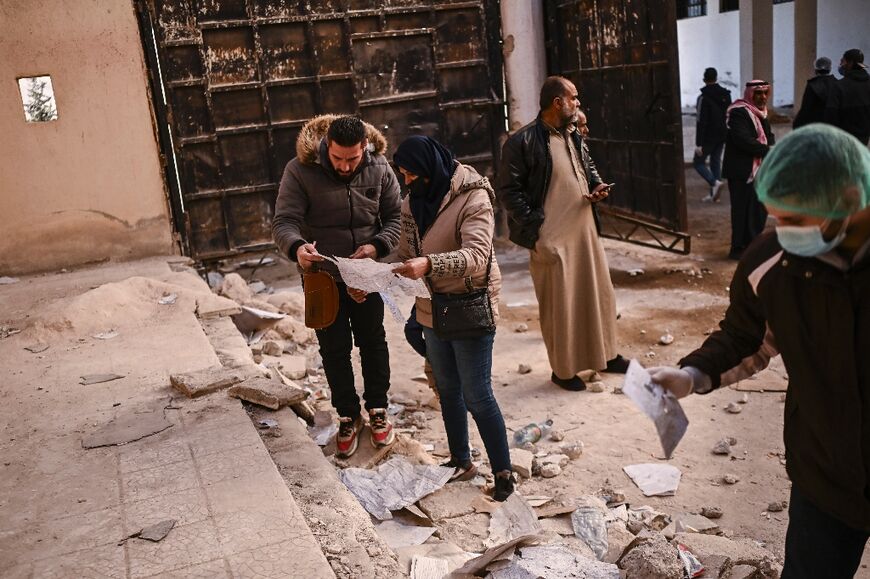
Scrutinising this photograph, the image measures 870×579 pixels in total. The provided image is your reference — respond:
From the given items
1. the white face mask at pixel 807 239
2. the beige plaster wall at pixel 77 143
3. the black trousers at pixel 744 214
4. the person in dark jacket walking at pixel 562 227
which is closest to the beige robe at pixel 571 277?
the person in dark jacket walking at pixel 562 227

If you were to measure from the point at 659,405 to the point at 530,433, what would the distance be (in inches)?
96.9

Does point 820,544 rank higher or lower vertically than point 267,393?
higher

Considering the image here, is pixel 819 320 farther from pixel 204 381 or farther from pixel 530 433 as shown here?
pixel 204 381

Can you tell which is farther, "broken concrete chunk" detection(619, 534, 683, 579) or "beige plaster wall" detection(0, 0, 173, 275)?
"beige plaster wall" detection(0, 0, 173, 275)

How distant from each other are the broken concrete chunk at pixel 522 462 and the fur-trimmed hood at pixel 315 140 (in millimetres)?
1741

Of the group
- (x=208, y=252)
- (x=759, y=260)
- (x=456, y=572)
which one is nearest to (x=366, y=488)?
(x=456, y=572)

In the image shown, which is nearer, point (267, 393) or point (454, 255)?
point (454, 255)

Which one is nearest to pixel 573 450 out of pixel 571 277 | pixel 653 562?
pixel 571 277

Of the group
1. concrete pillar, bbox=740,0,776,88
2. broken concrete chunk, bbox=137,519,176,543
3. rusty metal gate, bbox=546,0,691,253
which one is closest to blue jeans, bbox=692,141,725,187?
rusty metal gate, bbox=546,0,691,253

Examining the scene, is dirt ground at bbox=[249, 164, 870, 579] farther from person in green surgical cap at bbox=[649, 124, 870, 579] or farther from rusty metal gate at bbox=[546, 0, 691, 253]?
person in green surgical cap at bbox=[649, 124, 870, 579]

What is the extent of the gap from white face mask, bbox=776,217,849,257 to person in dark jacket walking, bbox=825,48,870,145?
787 cm

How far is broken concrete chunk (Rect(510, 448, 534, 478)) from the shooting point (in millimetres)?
4367

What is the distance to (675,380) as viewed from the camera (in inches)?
94.4

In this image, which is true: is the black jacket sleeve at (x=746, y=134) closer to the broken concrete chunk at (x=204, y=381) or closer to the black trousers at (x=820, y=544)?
the broken concrete chunk at (x=204, y=381)
